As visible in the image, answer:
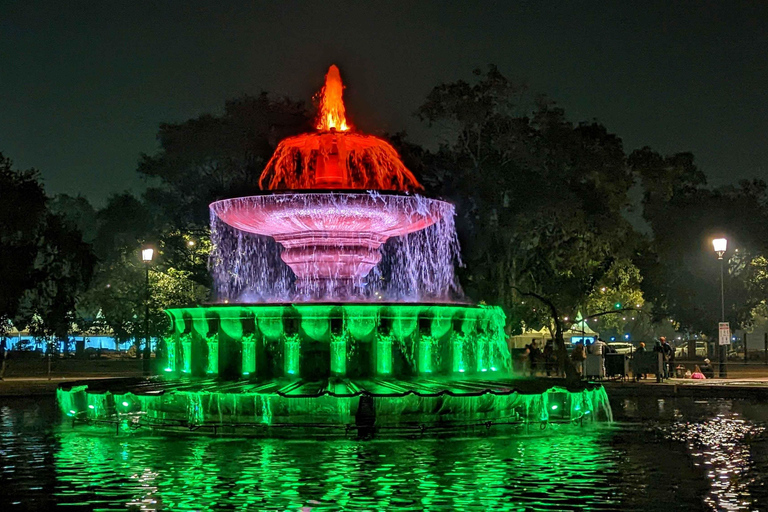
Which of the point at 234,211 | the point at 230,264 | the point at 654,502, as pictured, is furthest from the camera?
the point at 230,264

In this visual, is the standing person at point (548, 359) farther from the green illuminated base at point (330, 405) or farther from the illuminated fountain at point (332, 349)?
Answer: the green illuminated base at point (330, 405)

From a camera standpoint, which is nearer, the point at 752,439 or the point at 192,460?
the point at 192,460

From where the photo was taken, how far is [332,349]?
1656cm

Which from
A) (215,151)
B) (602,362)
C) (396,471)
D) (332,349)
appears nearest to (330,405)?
(332,349)

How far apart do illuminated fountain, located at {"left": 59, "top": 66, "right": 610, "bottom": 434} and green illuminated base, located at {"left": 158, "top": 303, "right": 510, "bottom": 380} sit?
2 cm

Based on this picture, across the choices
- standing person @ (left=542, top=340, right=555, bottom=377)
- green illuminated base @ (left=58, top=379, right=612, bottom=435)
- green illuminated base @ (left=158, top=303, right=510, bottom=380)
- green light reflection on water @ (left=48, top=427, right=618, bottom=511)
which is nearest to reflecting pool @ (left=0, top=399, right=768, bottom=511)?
green light reflection on water @ (left=48, top=427, right=618, bottom=511)

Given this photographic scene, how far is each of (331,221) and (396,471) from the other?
29.8 feet

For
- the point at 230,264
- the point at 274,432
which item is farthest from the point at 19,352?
the point at 274,432

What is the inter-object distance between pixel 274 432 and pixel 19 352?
159ft

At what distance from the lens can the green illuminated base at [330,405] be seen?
14016mm

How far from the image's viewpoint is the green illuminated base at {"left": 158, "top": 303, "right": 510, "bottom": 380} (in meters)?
16.5

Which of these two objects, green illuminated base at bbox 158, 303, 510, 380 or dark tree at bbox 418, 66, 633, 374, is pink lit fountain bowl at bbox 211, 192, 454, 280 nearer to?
green illuminated base at bbox 158, 303, 510, 380

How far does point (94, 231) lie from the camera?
107m

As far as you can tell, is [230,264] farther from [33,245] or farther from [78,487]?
[78,487]
